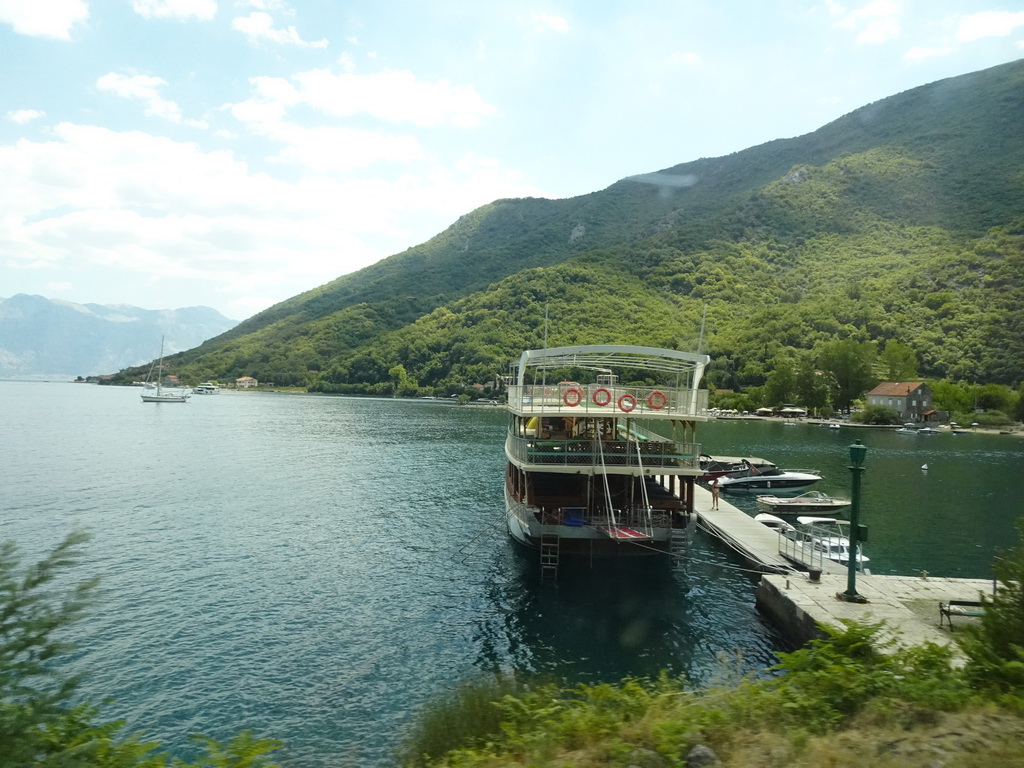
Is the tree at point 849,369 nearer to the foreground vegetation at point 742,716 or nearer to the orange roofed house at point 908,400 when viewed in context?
the orange roofed house at point 908,400

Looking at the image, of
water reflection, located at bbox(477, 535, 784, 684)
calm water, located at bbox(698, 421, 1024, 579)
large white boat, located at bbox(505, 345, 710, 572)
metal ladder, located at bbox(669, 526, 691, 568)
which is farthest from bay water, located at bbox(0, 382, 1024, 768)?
large white boat, located at bbox(505, 345, 710, 572)

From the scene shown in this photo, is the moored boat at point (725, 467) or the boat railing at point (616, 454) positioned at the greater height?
the boat railing at point (616, 454)

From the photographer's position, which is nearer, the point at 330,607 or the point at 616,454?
the point at 330,607

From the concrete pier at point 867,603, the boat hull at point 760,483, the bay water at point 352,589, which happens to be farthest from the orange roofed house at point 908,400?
the concrete pier at point 867,603

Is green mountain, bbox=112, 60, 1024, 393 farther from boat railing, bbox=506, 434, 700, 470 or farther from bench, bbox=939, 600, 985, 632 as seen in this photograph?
bench, bbox=939, 600, 985, 632

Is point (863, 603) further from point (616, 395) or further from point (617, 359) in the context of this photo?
point (617, 359)

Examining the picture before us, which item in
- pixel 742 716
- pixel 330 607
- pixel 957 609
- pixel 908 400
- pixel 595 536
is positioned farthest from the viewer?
pixel 908 400

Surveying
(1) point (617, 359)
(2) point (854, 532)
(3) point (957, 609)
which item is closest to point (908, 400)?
(1) point (617, 359)

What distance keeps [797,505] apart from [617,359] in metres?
20.3

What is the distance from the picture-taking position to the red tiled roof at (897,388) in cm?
11610

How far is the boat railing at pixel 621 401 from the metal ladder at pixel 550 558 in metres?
4.70

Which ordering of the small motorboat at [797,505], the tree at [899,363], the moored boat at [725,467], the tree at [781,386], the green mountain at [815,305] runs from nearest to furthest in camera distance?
the small motorboat at [797,505]
the moored boat at [725,467]
the tree at [781,386]
the tree at [899,363]
the green mountain at [815,305]

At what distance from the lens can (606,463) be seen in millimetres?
21859

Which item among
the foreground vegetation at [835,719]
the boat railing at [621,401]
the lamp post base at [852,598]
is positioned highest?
the boat railing at [621,401]
